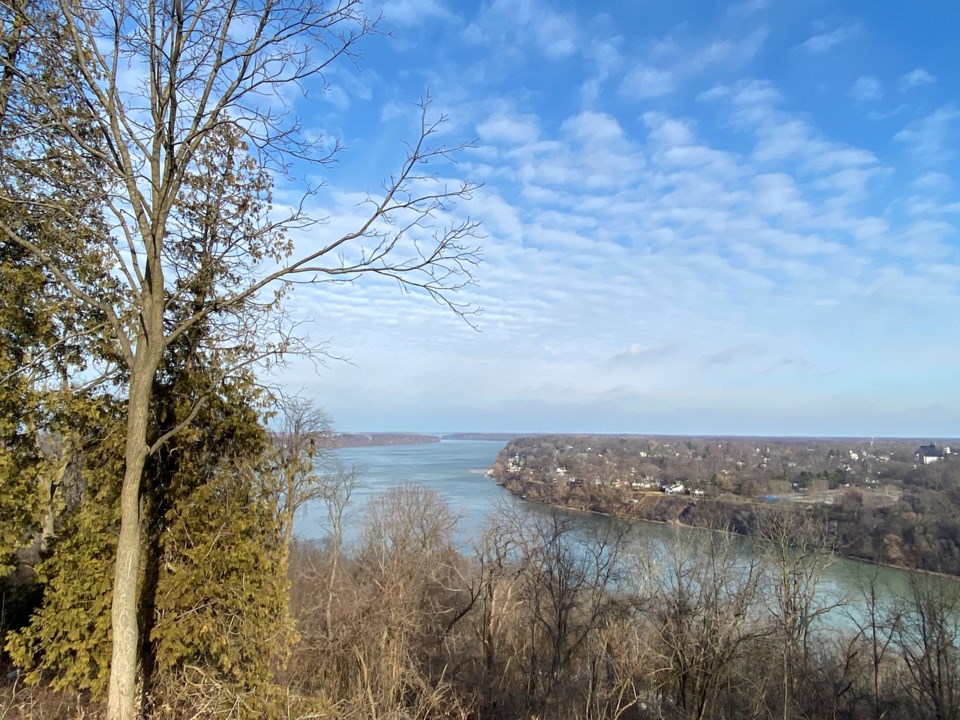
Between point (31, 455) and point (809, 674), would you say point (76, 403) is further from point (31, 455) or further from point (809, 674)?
point (809, 674)

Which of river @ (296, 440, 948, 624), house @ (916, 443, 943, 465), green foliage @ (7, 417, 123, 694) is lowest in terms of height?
river @ (296, 440, 948, 624)

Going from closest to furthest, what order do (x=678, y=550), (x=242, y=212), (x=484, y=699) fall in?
(x=242, y=212) < (x=484, y=699) < (x=678, y=550)

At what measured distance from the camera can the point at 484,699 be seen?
42.5 feet

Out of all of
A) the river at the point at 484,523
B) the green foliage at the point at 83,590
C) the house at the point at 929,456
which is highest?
the green foliage at the point at 83,590

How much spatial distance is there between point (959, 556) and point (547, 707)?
57.6 ft

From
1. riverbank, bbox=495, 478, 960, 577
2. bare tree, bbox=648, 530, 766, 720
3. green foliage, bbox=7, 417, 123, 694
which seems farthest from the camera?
riverbank, bbox=495, 478, 960, 577

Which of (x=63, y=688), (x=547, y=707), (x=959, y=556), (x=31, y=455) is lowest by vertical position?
(x=547, y=707)

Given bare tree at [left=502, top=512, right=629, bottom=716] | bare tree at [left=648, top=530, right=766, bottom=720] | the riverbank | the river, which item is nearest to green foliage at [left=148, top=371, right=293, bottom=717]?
bare tree at [left=648, top=530, right=766, bottom=720]

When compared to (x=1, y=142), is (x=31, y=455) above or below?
below

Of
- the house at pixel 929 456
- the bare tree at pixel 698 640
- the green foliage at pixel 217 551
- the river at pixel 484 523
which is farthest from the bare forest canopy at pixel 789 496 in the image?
the green foliage at pixel 217 551

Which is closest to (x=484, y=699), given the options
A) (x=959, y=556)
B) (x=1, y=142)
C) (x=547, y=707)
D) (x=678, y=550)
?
(x=547, y=707)

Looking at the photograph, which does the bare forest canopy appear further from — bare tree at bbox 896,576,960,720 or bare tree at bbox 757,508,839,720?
bare tree at bbox 896,576,960,720

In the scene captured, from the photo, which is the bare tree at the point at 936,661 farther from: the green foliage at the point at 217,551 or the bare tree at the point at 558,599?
the green foliage at the point at 217,551

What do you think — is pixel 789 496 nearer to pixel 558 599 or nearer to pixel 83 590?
pixel 558 599
